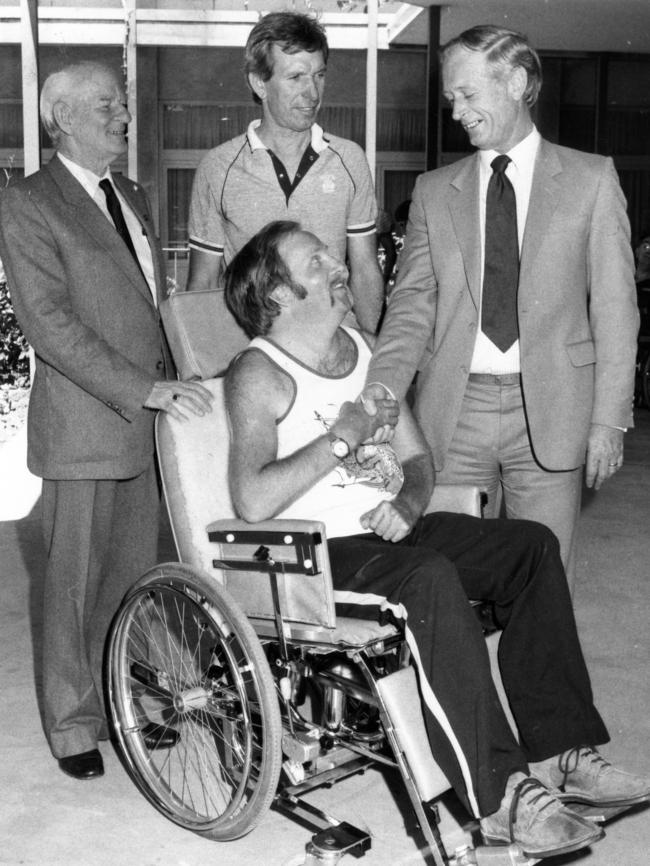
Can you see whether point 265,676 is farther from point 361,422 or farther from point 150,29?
point 150,29

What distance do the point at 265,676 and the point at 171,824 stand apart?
1.89 ft

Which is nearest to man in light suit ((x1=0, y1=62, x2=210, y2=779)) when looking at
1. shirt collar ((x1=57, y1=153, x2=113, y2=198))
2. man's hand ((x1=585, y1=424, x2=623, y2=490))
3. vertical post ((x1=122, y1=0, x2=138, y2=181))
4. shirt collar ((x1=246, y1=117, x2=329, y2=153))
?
shirt collar ((x1=57, y1=153, x2=113, y2=198))

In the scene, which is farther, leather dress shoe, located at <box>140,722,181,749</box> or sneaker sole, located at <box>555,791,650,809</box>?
leather dress shoe, located at <box>140,722,181,749</box>

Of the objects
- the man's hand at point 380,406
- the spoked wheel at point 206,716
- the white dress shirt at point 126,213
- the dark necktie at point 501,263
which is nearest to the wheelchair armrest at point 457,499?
the man's hand at point 380,406

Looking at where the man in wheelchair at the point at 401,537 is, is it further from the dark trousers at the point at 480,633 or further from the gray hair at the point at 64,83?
the gray hair at the point at 64,83

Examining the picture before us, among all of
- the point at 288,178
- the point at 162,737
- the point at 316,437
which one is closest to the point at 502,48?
the point at 288,178

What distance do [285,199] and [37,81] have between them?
6.89 metres

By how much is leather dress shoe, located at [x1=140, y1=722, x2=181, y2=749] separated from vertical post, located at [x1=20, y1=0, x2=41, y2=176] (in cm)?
695

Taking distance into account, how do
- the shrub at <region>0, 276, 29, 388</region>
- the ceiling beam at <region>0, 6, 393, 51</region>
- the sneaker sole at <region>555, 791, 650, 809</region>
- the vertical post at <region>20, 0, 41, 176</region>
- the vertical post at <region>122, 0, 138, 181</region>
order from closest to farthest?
the sneaker sole at <region>555, 791, 650, 809</region>
the shrub at <region>0, 276, 29, 388</region>
the vertical post at <region>20, 0, 41, 176</region>
the ceiling beam at <region>0, 6, 393, 51</region>
the vertical post at <region>122, 0, 138, 181</region>

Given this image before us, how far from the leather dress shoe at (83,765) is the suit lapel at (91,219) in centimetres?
110

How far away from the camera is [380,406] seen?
8.21ft

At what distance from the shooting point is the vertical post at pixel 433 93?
995cm

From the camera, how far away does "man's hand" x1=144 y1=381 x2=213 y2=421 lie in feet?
8.30

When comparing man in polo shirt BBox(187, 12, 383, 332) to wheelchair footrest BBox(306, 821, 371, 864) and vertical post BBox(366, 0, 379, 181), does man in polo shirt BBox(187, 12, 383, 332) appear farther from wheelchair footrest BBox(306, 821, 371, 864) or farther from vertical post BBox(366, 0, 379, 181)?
vertical post BBox(366, 0, 379, 181)
